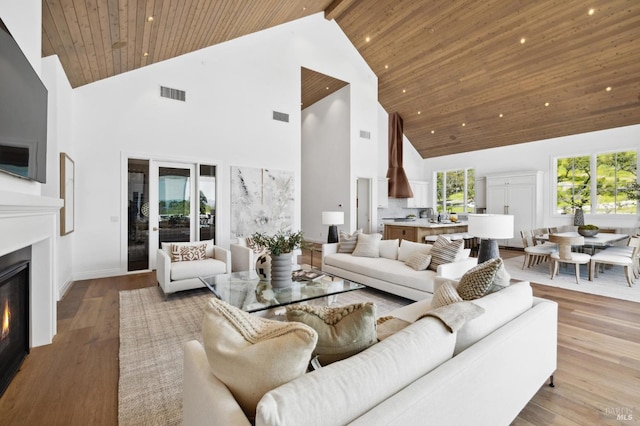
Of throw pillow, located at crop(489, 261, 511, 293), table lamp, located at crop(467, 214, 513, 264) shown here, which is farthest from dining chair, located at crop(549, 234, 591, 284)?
throw pillow, located at crop(489, 261, 511, 293)

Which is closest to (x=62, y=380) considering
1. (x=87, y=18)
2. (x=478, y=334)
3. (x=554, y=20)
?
(x=478, y=334)

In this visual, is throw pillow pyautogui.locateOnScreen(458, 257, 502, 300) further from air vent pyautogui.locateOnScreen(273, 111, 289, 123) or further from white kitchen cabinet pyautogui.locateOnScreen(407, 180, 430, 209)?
white kitchen cabinet pyautogui.locateOnScreen(407, 180, 430, 209)

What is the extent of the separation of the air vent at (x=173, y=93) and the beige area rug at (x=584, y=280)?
6.87 m

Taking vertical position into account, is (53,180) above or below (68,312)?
above

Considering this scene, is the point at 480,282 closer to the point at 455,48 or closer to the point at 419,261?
the point at 419,261

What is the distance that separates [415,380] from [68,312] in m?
4.06

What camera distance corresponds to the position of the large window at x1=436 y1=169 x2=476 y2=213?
9.82 meters

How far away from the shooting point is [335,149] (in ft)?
28.7

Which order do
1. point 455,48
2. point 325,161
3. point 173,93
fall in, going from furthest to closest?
1. point 325,161
2. point 455,48
3. point 173,93

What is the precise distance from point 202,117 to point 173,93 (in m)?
0.63

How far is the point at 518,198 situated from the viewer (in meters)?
8.35

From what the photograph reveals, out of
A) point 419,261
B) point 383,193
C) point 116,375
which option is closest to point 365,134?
point 383,193

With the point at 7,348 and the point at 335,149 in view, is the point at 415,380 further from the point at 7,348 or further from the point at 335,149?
the point at 335,149

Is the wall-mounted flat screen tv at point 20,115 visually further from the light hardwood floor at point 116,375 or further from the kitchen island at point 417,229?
the kitchen island at point 417,229
